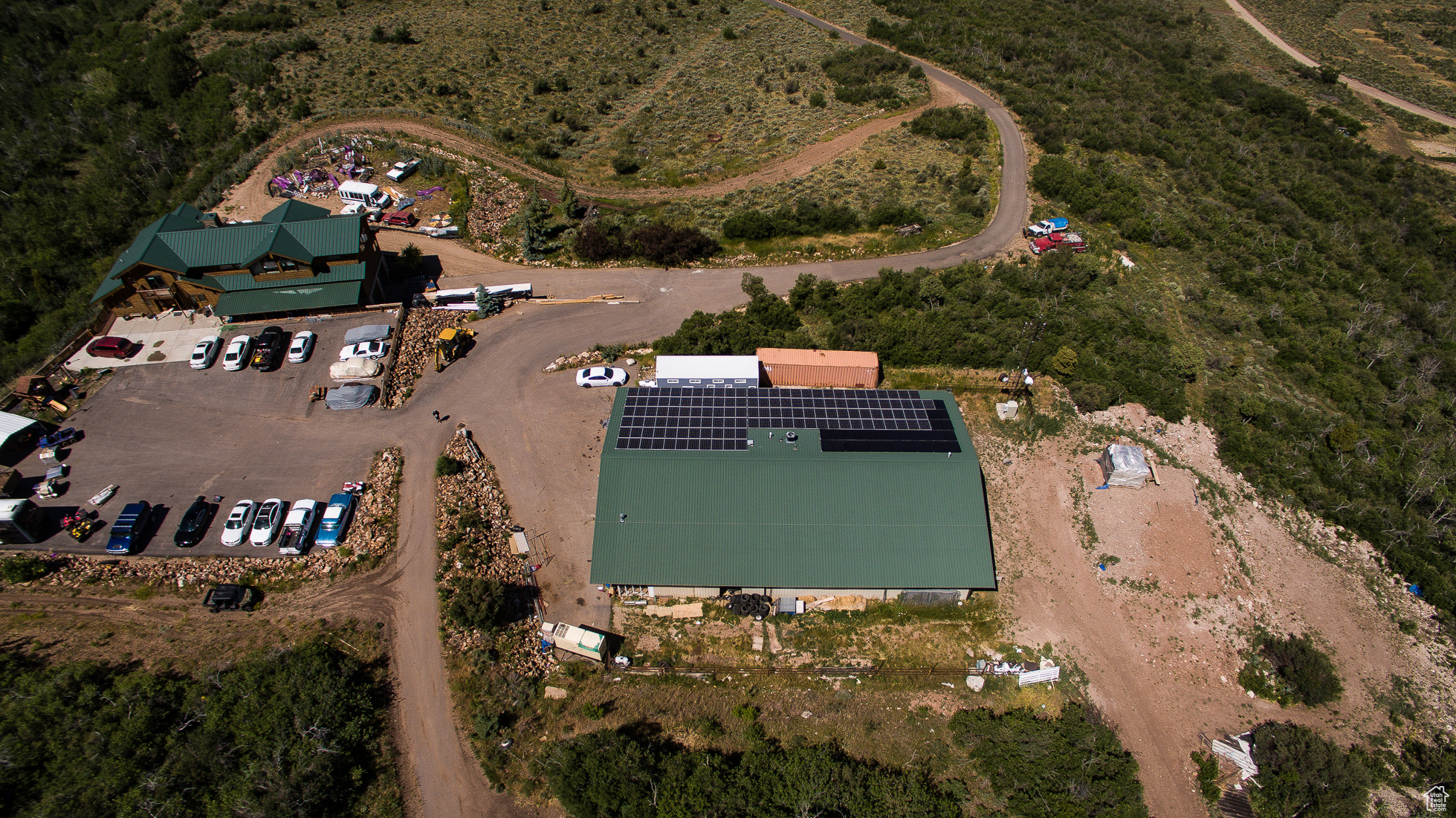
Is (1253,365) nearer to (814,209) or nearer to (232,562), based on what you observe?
(814,209)

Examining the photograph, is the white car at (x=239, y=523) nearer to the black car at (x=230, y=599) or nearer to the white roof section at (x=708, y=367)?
the black car at (x=230, y=599)

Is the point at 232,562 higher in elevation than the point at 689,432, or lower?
lower

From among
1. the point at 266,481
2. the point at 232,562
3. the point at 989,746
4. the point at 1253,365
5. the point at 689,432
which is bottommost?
the point at 232,562

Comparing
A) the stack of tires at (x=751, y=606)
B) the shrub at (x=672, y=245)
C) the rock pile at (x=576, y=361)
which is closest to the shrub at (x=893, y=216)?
the shrub at (x=672, y=245)

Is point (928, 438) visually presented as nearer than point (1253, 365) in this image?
Yes

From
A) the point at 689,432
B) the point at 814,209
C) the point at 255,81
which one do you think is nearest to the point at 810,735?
the point at 689,432

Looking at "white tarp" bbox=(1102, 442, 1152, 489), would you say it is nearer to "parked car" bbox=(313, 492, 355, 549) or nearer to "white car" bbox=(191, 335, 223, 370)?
"parked car" bbox=(313, 492, 355, 549)
